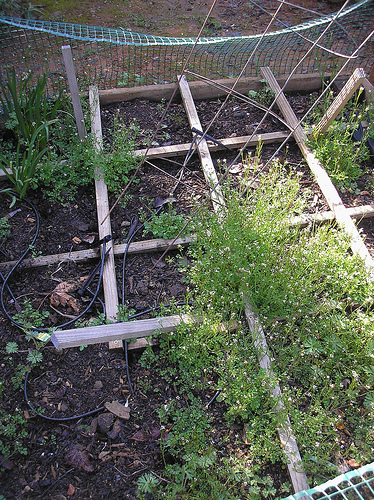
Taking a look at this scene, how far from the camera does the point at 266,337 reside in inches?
111

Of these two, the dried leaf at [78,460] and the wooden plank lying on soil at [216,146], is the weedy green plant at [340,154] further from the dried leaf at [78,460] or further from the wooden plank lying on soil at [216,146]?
the dried leaf at [78,460]

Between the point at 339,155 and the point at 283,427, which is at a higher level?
the point at 339,155

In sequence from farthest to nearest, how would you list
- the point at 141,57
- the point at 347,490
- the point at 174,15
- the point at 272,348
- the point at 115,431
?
1. the point at 174,15
2. the point at 141,57
3. the point at 272,348
4. the point at 115,431
5. the point at 347,490

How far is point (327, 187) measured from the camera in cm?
362

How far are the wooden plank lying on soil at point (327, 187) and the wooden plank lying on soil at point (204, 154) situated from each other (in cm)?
76

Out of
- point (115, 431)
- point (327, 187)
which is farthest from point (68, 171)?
point (327, 187)

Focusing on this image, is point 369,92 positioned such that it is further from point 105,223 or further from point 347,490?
point 347,490

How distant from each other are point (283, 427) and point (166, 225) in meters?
1.66

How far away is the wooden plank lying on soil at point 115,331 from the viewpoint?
2.38 metres

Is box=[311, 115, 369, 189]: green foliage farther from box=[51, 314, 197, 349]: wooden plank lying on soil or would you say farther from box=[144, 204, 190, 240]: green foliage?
box=[51, 314, 197, 349]: wooden plank lying on soil

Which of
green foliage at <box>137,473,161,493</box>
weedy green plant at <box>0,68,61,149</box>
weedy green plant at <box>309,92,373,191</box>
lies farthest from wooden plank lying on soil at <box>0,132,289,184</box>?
green foliage at <box>137,473,161,493</box>

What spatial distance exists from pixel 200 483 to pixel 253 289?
4.18 feet

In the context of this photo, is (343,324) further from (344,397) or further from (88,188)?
(88,188)

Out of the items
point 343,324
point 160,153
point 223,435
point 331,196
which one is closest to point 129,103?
point 160,153
